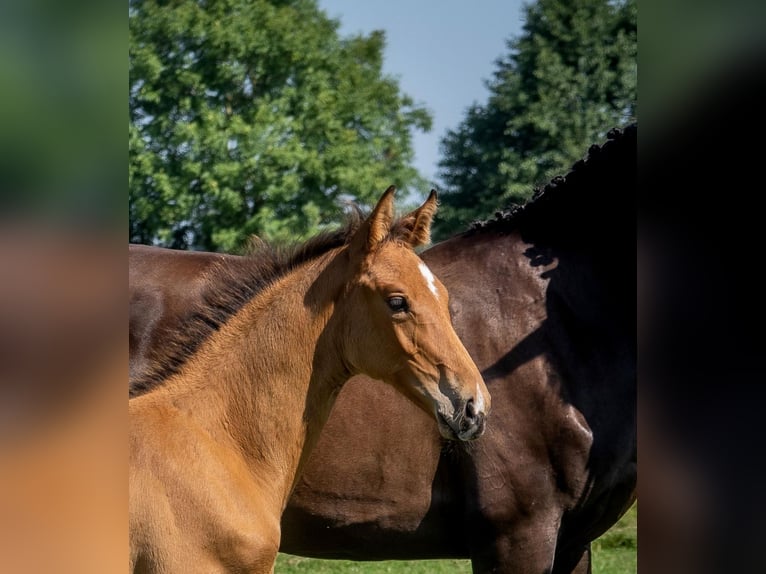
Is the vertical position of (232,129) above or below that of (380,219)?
above

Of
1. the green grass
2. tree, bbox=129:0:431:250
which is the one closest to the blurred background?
tree, bbox=129:0:431:250

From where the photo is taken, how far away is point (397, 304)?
3064 mm

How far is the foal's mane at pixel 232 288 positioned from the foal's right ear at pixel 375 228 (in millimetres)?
139

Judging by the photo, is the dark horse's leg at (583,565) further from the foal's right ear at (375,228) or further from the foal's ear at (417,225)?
the foal's right ear at (375,228)

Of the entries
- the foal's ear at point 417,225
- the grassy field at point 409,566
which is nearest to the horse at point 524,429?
the foal's ear at point 417,225

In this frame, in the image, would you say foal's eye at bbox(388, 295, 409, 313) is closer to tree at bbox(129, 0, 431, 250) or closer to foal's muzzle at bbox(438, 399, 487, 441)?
foal's muzzle at bbox(438, 399, 487, 441)

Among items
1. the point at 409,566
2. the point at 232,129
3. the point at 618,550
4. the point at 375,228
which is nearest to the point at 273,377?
the point at 375,228

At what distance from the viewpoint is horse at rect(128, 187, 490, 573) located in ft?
9.44

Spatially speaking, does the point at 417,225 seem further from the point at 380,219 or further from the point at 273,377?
the point at 273,377

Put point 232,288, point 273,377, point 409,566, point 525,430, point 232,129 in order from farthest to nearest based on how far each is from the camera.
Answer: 1. point 232,129
2. point 409,566
3. point 525,430
4. point 232,288
5. point 273,377

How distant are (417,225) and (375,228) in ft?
0.81
